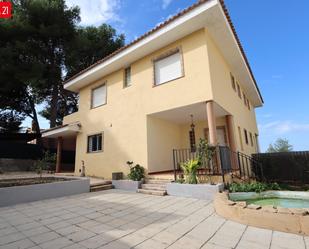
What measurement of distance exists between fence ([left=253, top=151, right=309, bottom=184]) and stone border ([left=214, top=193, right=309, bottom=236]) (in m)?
6.37

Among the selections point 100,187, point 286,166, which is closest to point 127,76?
point 100,187

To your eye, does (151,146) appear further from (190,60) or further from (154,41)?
(154,41)

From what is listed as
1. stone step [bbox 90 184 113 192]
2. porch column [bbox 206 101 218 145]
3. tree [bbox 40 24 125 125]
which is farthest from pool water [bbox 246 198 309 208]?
tree [bbox 40 24 125 125]

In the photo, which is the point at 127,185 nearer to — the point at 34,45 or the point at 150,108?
the point at 150,108

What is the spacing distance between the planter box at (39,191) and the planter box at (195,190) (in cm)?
372

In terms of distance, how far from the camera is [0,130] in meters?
18.8

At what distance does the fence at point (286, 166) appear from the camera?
8336 millimetres

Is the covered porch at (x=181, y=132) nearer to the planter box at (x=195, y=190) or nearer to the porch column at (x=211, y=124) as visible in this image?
the porch column at (x=211, y=124)

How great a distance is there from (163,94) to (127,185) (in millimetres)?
4401

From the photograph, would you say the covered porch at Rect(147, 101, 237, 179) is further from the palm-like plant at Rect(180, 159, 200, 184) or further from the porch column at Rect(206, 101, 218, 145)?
the palm-like plant at Rect(180, 159, 200, 184)

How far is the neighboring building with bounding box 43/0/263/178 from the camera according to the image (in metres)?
7.61

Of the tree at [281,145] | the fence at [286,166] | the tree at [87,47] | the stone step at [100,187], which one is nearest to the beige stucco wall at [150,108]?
the stone step at [100,187]

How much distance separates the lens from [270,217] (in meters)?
3.45

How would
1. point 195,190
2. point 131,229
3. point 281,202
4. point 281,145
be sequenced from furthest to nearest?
point 281,145 < point 195,190 < point 281,202 < point 131,229
